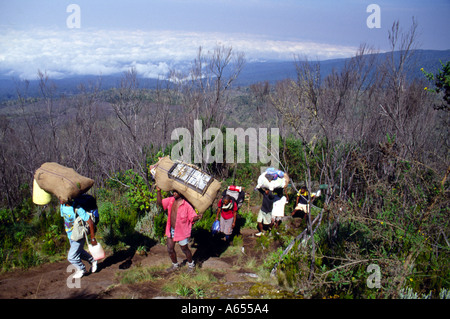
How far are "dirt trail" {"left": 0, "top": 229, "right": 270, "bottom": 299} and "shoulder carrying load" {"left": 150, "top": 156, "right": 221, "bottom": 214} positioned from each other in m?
1.28

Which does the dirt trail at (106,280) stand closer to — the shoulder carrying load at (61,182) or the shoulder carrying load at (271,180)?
the shoulder carrying load at (61,182)

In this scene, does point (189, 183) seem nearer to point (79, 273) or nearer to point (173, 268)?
point (173, 268)

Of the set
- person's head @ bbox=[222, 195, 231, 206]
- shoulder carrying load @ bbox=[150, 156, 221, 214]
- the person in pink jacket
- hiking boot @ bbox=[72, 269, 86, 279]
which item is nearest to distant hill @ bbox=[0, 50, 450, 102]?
shoulder carrying load @ bbox=[150, 156, 221, 214]

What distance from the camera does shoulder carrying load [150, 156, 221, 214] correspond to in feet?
14.8

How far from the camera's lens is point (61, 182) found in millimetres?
3852

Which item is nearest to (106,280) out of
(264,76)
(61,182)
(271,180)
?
(61,182)

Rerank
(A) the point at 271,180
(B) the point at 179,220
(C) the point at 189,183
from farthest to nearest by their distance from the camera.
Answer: (A) the point at 271,180 < (C) the point at 189,183 < (B) the point at 179,220

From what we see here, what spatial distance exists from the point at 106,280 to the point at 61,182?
1.65m

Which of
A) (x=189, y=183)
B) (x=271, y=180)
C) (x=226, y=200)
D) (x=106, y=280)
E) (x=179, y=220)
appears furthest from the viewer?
(x=271, y=180)

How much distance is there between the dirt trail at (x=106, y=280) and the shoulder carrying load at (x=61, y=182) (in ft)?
4.31

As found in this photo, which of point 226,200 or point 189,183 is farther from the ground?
point 189,183

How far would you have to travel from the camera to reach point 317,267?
4.29 meters
